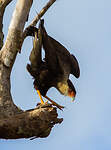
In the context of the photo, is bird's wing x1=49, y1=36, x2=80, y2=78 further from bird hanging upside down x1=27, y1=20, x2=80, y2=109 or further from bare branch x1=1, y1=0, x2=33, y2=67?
bare branch x1=1, y1=0, x2=33, y2=67

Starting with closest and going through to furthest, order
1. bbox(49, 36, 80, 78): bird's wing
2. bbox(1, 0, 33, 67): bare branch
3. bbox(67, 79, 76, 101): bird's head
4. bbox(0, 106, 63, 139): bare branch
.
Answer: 1. bbox(0, 106, 63, 139): bare branch
2. bbox(1, 0, 33, 67): bare branch
3. bbox(49, 36, 80, 78): bird's wing
4. bbox(67, 79, 76, 101): bird's head

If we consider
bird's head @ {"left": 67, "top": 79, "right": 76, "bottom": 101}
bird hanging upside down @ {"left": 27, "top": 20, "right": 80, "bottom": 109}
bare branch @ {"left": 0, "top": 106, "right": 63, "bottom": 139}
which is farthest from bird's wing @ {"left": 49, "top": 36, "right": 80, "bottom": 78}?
bare branch @ {"left": 0, "top": 106, "right": 63, "bottom": 139}

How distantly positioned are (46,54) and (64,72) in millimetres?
662

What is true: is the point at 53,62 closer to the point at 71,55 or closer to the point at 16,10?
the point at 71,55

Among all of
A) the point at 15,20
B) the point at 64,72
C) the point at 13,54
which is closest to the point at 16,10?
the point at 15,20

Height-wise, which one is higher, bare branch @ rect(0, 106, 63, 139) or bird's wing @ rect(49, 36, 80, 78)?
bird's wing @ rect(49, 36, 80, 78)

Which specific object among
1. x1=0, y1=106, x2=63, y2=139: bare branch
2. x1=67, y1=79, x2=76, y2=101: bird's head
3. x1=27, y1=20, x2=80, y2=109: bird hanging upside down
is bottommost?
x1=0, y1=106, x2=63, y2=139: bare branch

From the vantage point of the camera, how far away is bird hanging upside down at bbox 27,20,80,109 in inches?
316

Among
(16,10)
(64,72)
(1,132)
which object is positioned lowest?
(1,132)

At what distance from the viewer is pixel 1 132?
23.1 feet

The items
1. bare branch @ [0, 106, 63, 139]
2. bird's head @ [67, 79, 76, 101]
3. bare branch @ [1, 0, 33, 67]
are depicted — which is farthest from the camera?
bird's head @ [67, 79, 76, 101]

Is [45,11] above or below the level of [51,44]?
above

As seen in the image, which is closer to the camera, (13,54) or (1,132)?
(1,132)

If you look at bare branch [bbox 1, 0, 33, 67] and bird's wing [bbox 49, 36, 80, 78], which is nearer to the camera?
bare branch [bbox 1, 0, 33, 67]
